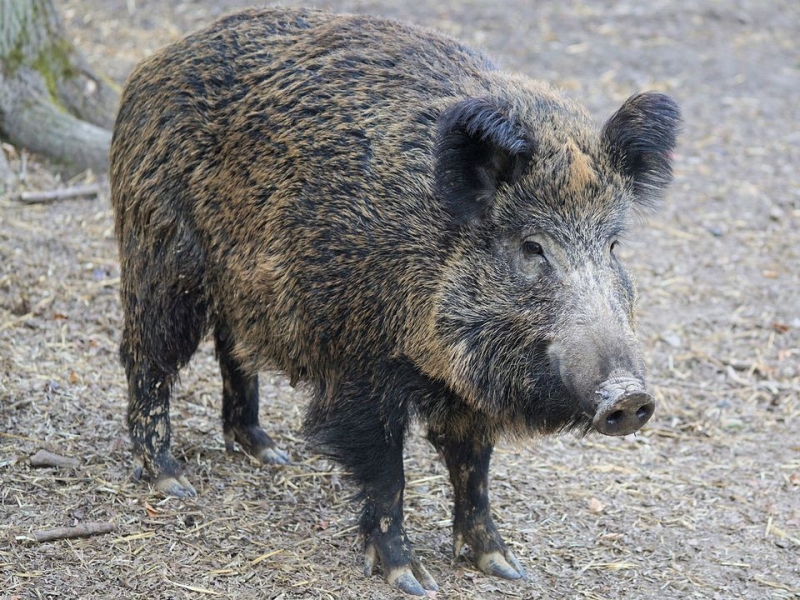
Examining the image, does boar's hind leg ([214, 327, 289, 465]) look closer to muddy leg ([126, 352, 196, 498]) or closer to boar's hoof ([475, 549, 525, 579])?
muddy leg ([126, 352, 196, 498])

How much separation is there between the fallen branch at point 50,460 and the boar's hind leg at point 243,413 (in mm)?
855

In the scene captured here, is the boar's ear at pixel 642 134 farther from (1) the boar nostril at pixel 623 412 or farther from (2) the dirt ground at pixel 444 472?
(2) the dirt ground at pixel 444 472

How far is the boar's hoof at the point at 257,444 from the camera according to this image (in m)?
5.64

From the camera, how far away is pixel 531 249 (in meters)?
4.16

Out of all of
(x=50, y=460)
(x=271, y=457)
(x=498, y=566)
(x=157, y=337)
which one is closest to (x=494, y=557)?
(x=498, y=566)

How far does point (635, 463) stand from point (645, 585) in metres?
1.29

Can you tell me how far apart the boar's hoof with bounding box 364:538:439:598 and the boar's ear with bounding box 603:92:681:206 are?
191cm

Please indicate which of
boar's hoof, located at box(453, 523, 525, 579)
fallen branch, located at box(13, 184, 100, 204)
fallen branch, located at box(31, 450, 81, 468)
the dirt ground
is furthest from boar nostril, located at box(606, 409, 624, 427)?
fallen branch, located at box(13, 184, 100, 204)

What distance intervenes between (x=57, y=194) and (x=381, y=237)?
14.1ft

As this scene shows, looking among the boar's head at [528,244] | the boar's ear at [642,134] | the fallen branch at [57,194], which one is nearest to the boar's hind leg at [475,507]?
the boar's head at [528,244]

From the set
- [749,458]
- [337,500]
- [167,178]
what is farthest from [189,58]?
[749,458]

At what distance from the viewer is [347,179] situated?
14.8 feet

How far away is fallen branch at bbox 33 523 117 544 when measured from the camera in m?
4.51

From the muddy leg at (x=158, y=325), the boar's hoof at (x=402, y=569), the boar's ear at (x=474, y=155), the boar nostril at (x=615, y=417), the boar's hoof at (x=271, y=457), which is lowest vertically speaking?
the boar's hoof at (x=271, y=457)
